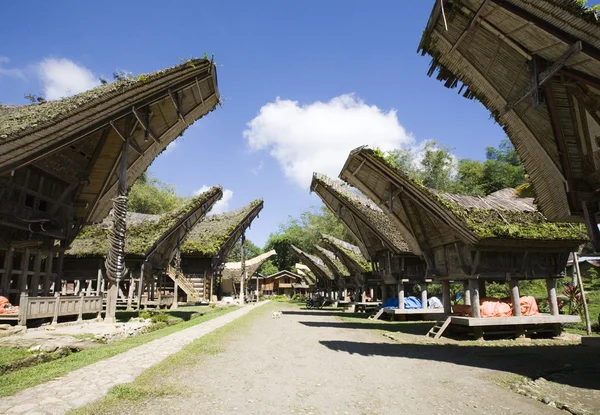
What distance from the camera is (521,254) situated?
11.2 meters

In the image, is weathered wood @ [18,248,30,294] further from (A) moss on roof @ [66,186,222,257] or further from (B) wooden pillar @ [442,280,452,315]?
(B) wooden pillar @ [442,280,452,315]

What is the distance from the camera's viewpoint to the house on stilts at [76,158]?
9.40 metres

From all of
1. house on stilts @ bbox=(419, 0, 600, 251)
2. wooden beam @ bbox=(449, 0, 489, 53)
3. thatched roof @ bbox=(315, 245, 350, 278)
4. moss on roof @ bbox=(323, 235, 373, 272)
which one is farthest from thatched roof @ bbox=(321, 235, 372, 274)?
wooden beam @ bbox=(449, 0, 489, 53)

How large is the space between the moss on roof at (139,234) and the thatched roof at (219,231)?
613 centimetres

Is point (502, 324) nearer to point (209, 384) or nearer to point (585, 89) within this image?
point (585, 89)

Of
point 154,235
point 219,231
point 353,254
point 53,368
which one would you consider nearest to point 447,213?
point 53,368

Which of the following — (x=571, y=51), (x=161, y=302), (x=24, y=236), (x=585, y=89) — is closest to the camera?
(x=571, y=51)

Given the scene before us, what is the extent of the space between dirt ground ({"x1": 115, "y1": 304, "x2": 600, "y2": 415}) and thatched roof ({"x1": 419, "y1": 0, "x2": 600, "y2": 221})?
409 centimetres

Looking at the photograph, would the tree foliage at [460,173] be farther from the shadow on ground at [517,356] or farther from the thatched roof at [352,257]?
the shadow on ground at [517,356]

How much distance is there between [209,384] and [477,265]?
852 cm

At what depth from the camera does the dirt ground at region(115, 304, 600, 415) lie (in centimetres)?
426

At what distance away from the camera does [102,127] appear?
11.0 m

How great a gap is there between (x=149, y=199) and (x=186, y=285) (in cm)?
2569

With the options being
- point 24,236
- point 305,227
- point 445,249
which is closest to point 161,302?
point 24,236
